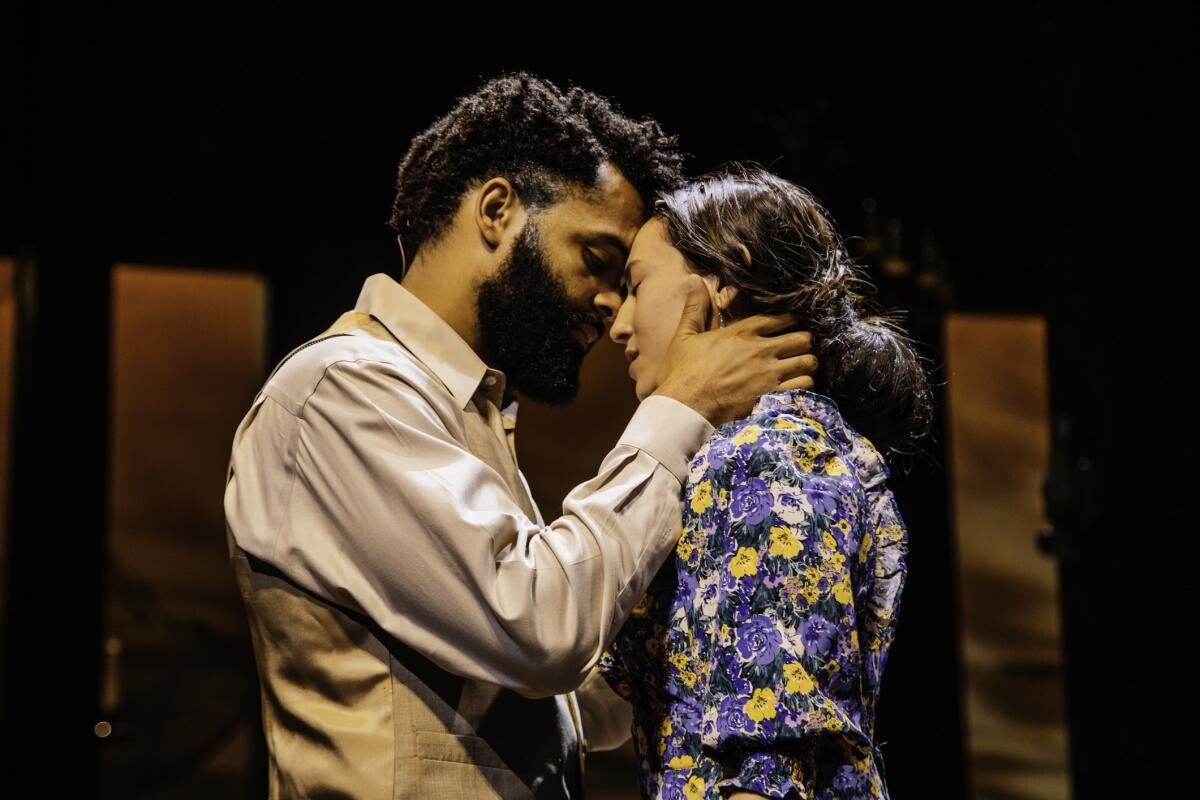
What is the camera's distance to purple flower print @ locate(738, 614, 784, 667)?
123 cm

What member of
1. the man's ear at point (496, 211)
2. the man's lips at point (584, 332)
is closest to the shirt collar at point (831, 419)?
the man's lips at point (584, 332)

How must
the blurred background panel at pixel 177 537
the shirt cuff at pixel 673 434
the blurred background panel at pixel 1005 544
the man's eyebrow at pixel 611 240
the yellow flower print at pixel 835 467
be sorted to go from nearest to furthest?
1. the yellow flower print at pixel 835 467
2. the shirt cuff at pixel 673 434
3. the man's eyebrow at pixel 611 240
4. the blurred background panel at pixel 177 537
5. the blurred background panel at pixel 1005 544

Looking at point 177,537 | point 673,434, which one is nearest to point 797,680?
point 673,434

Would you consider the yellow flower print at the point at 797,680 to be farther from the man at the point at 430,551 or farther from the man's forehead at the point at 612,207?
the man's forehead at the point at 612,207

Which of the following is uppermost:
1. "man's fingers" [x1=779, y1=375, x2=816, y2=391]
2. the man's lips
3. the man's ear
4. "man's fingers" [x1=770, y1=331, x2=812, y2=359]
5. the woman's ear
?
the man's ear

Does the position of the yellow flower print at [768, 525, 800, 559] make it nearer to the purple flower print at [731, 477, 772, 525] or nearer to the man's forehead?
the purple flower print at [731, 477, 772, 525]

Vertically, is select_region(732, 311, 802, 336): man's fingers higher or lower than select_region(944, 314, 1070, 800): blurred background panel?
higher

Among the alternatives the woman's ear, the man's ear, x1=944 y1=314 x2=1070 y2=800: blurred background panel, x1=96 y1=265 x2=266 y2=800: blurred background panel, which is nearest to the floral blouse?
the woman's ear

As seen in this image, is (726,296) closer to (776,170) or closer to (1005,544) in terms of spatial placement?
(776,170)

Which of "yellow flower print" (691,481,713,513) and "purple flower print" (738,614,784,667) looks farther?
"yellow flower print" (691,481,713,513)

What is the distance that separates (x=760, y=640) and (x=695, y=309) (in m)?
0.45

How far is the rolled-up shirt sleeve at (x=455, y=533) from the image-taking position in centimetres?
136

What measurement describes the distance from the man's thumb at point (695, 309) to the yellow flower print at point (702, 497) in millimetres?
231

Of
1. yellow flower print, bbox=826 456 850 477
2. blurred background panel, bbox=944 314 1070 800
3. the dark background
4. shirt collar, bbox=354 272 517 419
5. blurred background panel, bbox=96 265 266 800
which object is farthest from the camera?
blurred background panel, bbox=944 314 1070 800
